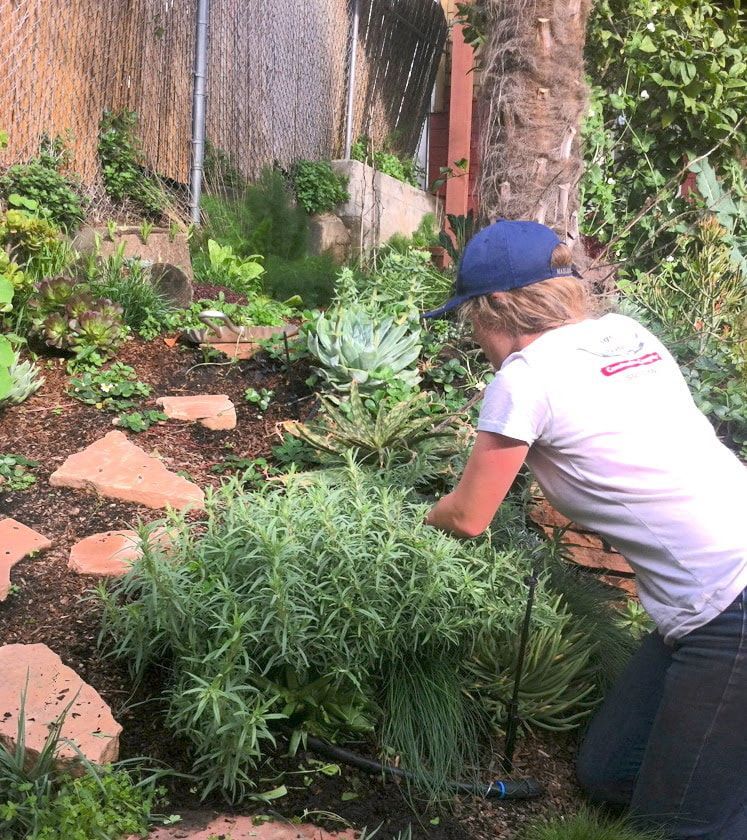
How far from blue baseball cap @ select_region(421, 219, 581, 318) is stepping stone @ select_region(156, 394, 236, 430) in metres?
2.17

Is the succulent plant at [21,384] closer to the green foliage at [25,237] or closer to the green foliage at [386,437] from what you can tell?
the green foliage at [25,237]

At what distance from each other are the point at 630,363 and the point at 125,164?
5340mm

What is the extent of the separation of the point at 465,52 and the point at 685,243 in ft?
15.9

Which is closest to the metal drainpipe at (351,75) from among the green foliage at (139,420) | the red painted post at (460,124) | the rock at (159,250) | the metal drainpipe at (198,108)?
the red painted post at (460,124)

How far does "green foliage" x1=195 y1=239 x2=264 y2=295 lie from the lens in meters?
6.15

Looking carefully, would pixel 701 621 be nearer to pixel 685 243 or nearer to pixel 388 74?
pixel 685 243

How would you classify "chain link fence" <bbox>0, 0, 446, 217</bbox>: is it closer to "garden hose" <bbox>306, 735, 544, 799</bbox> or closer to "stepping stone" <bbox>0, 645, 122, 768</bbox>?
"stepping stone" <bbox>0, 645, 122, 768</bbox>

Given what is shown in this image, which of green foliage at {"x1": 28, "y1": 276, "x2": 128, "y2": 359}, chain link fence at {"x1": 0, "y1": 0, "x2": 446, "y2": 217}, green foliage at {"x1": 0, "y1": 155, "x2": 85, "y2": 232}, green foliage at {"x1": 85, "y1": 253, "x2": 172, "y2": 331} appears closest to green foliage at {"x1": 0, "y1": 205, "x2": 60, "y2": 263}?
green foliage at {"x1": 85, "y1": 253, "x2": 172, "y2": 331}

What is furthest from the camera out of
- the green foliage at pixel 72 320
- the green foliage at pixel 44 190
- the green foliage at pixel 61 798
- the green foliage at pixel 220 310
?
the green foliage at pixel 44 190

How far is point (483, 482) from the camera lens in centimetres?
209

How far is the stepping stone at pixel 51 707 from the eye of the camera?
2072 mm

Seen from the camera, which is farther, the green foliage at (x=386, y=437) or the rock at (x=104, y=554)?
the green foliage at (x=386, y=437)

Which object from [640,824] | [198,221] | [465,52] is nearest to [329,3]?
[465,52]

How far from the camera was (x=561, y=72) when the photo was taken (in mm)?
4516
